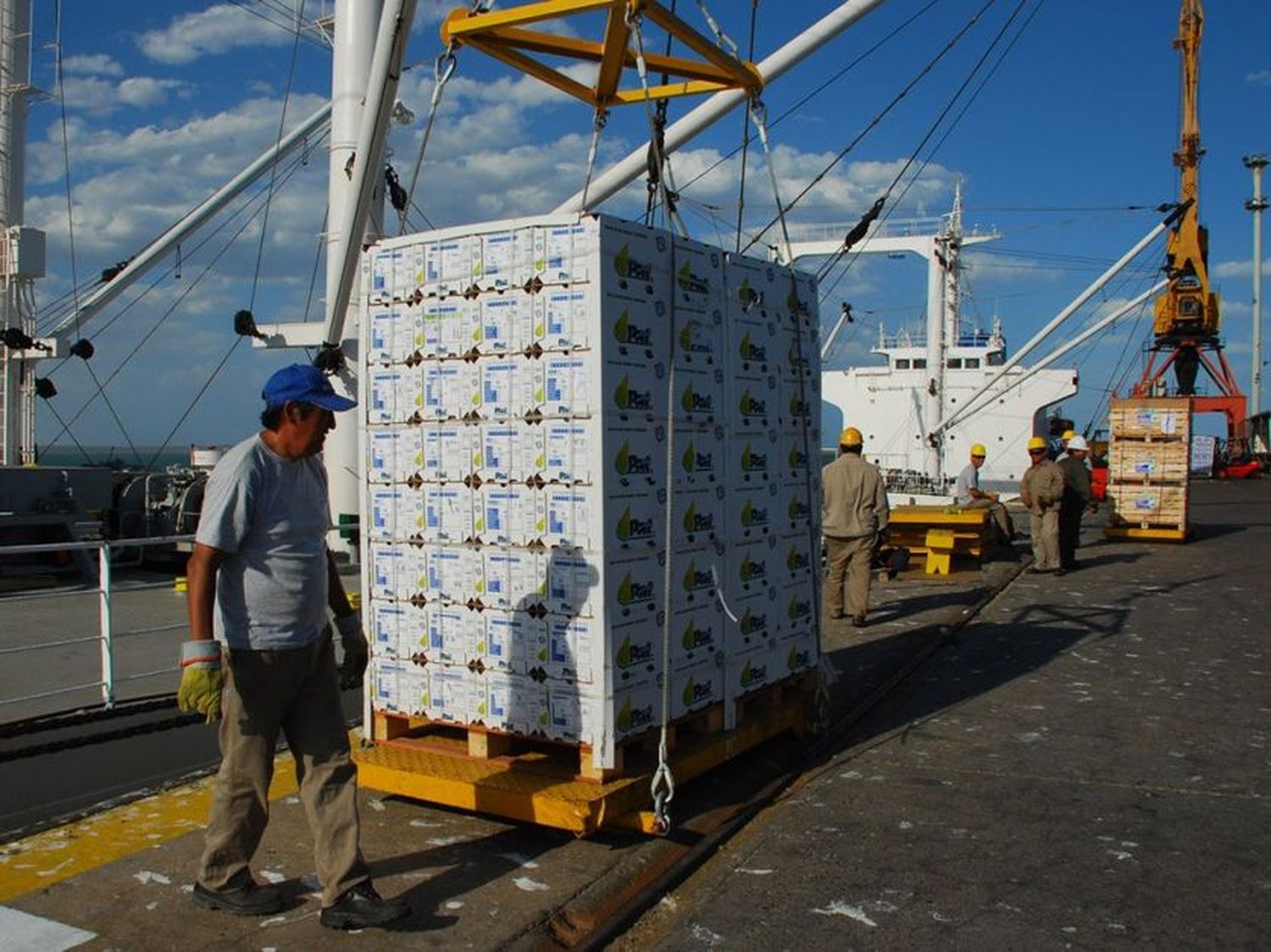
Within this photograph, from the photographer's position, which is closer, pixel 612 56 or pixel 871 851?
pixel 871 851

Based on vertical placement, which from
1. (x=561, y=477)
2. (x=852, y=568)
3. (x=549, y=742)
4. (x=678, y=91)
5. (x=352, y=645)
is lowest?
(x=549, y=742)

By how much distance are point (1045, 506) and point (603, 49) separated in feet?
36.7

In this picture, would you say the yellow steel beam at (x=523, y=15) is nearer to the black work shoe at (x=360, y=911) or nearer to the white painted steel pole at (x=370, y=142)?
the white painted steel pole at (x=370, y=142)

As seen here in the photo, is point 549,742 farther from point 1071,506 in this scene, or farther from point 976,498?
point 976,498

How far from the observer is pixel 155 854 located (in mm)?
5117

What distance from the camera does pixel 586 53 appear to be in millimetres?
7070

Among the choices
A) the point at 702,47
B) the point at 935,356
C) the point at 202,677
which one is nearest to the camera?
the point at 202,677

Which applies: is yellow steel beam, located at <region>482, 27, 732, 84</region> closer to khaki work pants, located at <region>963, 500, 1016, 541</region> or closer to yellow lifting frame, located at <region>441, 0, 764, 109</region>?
yellow lifting frame, located at <region>441, 0, 764, 109</region>

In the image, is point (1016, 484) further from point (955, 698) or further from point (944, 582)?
point (955, 698)

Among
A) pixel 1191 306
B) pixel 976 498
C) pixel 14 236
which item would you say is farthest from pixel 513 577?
pixel 1191 306

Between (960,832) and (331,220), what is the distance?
11978mm

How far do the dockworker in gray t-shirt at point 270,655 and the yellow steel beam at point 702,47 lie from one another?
2957 millimetres

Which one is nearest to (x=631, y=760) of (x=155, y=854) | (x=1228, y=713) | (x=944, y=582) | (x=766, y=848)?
(x=766, y=848)

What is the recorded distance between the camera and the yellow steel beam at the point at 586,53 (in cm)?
667
